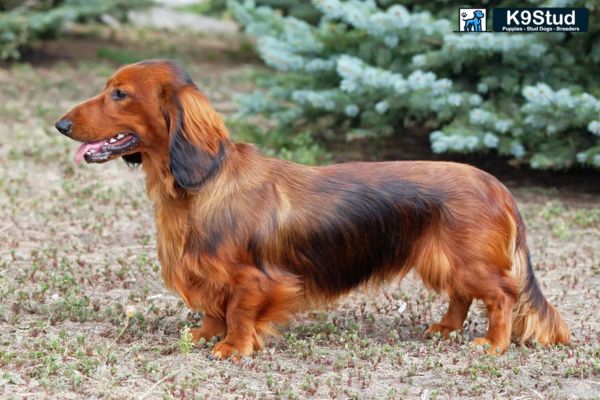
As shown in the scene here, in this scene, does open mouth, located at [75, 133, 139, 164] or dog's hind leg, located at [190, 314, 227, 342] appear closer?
open mouth, located at [75, 133, 139, 164]

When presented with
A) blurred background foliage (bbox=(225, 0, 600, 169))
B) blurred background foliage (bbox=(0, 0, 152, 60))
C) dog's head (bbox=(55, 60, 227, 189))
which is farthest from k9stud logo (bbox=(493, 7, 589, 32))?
blurred background foliage (bbox=(0, 0, 152, 60))

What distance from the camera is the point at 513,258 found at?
16.4 feet

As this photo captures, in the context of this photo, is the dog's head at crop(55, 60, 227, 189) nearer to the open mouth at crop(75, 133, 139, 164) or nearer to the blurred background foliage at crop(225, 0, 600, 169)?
the open mouth at crop(75, 133, 139, 164)

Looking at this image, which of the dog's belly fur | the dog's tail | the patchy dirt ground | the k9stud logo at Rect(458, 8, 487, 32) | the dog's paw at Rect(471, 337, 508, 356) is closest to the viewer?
the patchy dirt ground

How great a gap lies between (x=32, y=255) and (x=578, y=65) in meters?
4.86

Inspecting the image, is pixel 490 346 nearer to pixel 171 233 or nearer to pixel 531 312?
pixel 531 312

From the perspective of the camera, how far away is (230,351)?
4738 millimetres

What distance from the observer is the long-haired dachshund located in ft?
15.1

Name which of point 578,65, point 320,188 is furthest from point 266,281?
point 578,65

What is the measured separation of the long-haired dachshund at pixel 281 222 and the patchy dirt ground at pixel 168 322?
244 millimetres

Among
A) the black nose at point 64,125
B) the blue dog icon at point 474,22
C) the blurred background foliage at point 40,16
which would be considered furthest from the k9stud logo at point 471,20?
the blurred background foliage at point 40,16

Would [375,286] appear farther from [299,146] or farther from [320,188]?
Result: [299,146]

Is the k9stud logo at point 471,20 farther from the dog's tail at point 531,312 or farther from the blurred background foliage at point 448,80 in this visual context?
the dog's tail at point 531,312

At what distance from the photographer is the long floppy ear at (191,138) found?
4.56 m
